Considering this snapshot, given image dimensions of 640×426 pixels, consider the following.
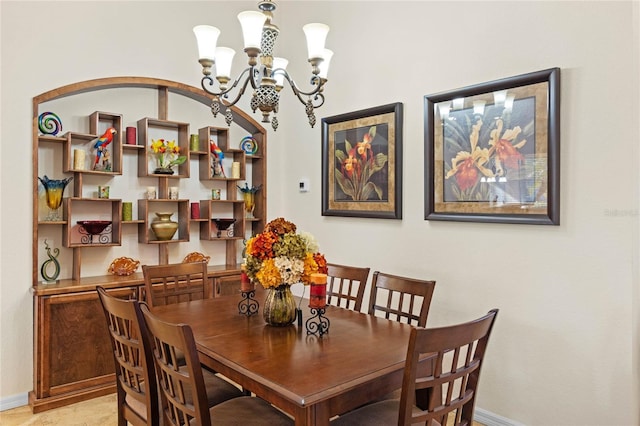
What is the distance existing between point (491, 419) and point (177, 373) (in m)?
2.16

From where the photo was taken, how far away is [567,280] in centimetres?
246

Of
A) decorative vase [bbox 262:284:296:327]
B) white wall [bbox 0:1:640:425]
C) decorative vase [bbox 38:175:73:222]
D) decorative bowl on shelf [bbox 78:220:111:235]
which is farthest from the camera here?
decorative bowl on shelf [bbox 78:220:111:235]

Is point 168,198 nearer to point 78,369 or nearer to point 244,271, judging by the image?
point 78,369

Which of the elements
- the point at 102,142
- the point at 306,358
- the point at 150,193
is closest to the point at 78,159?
the point at 102,142

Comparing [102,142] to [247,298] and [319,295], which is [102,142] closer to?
[247,298]

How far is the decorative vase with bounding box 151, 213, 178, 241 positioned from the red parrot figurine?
0.65 m

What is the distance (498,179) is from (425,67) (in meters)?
1.02

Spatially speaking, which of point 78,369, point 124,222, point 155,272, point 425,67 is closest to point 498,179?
point 425,67

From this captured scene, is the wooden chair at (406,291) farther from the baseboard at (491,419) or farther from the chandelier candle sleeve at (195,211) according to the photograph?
the chandelier candle sleeve at (195,211)

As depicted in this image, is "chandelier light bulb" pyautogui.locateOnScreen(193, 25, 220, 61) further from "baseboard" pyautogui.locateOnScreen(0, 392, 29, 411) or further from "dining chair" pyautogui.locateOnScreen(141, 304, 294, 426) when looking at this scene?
"baseboard" pyautogui.locateOnScreen(0, 392, 29, 411)

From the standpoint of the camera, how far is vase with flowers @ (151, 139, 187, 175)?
3.71 m

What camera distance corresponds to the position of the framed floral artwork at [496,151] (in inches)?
98.2

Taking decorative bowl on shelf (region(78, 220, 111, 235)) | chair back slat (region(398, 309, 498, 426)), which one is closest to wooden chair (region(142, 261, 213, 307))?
decorative bowl on shelf (region(78, 220, 111, 235))

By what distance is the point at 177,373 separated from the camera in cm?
153
